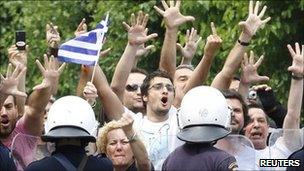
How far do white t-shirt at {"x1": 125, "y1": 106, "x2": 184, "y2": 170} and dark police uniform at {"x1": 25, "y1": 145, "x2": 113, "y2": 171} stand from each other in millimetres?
1323

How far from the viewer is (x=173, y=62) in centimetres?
1284

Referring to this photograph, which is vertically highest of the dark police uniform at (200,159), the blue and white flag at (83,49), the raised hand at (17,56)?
the blue and white flag at (83,49)

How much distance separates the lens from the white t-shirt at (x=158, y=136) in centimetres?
1117

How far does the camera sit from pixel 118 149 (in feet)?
34.8

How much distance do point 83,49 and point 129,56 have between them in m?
0.59

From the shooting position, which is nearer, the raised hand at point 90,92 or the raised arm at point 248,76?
the raised hand at point 90,92

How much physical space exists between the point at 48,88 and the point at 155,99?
1.01 metres

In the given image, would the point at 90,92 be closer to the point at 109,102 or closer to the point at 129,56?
the point at 109,102

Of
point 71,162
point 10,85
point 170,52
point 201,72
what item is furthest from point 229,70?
point 71,162

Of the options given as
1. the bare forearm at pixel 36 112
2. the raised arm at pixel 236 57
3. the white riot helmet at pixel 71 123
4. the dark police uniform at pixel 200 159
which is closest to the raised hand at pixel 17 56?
the bare forearm at pixel 36 112

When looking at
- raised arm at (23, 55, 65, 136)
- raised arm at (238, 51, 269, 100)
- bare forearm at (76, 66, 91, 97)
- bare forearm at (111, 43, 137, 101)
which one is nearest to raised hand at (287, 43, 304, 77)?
raised arm at (238, 51, 269, 100)

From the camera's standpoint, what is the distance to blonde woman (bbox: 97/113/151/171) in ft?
33.8

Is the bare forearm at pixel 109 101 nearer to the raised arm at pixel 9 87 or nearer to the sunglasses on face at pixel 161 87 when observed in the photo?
the sunglasses on face at pixel 161 87

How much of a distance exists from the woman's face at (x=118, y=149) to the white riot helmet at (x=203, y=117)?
3.10 feet
